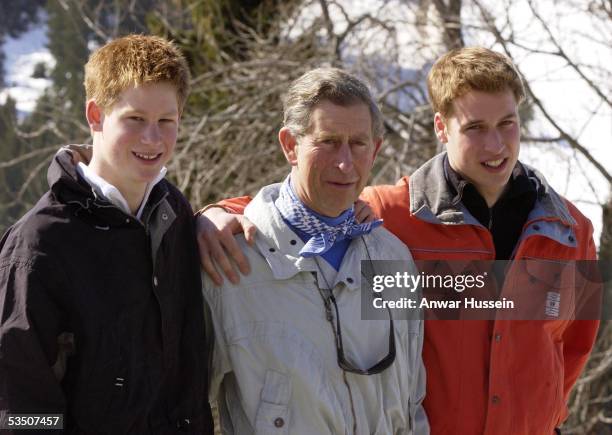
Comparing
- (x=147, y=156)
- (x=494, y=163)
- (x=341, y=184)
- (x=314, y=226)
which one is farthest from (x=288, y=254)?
(x=494, y=163)

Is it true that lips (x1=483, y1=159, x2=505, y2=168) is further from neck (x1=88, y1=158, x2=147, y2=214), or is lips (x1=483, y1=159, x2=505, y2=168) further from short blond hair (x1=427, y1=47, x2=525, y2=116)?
neck (x1=88, y1=158, x2=147, y2=214)

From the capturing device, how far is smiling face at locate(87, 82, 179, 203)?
2182mm

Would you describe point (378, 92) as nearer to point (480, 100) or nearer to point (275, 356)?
point (480, 100)

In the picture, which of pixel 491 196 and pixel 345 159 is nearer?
pixel 345 159

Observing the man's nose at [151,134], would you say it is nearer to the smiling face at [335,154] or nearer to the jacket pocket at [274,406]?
the smiling face at [335,154]

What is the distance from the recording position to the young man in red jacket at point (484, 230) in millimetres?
2605

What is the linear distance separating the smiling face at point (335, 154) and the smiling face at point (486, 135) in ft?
1.32

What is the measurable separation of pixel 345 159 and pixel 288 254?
0.29 meters

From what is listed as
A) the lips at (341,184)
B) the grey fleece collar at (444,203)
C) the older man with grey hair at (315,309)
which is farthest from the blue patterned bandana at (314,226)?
the grey fleece collar at (444,203)

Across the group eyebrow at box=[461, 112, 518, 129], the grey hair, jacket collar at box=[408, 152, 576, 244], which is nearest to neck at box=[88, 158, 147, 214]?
the grey hair

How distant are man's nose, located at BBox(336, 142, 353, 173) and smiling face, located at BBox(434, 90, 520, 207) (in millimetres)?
479

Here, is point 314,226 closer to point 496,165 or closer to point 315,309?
point 315,309

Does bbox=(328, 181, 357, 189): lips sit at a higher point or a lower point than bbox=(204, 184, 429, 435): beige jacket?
higher

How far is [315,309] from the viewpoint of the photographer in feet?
7.77
